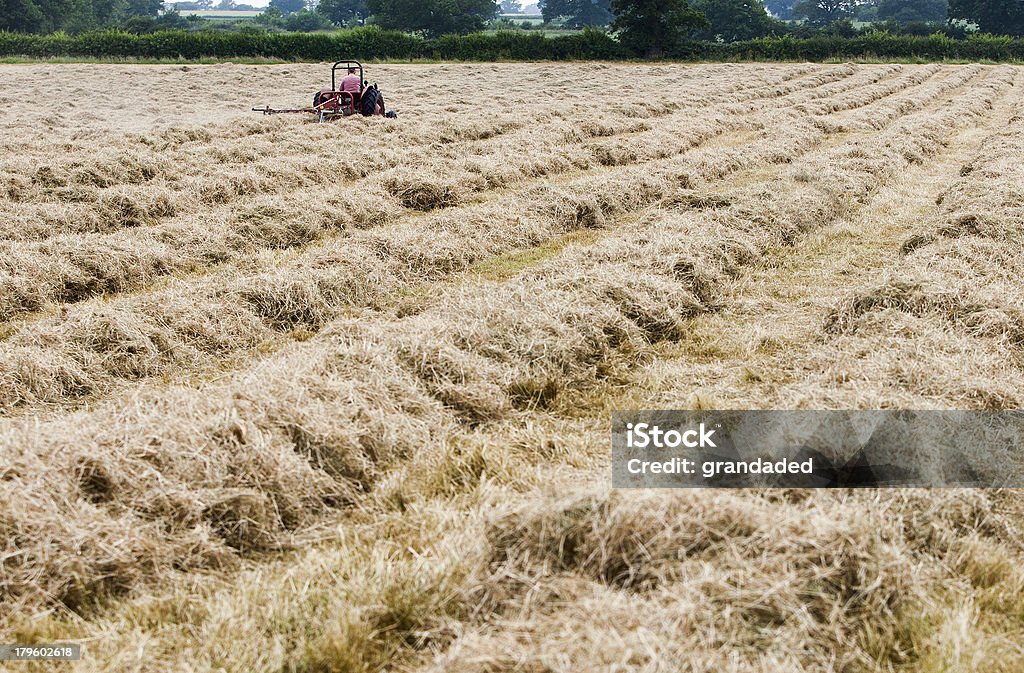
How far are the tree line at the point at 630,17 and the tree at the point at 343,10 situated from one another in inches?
5.2

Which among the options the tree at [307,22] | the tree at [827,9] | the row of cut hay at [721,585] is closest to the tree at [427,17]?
the tree at [307,22]

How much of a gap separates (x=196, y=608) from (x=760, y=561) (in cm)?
197

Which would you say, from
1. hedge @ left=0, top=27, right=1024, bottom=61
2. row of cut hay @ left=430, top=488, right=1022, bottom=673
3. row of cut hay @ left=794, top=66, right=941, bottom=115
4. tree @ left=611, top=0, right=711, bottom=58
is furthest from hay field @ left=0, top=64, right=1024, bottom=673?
tree @ left=611, top=0, right=711, bottom=58

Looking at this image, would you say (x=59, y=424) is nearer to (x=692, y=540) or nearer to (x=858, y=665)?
(x=692, y=540)

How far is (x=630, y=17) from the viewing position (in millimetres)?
46531

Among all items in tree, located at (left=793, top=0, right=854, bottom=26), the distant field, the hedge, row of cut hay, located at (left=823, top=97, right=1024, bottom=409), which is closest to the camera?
row of cut hay, located at (left=823, top=97, right=1024, bottom=409)

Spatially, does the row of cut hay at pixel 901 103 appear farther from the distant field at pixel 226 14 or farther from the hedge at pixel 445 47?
the distant field at pixel 226 14

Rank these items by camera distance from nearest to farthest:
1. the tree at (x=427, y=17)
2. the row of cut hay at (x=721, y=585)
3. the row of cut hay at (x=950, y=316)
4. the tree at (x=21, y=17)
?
1. the row of cut hay at (x=721, y=585)
2. the row of cut hay at (x=950, y=316)
3. the tree at (x=21, y=17)
4. the tree at (x=427, y=17)

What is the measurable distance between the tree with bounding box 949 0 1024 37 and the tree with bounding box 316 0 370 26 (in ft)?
230

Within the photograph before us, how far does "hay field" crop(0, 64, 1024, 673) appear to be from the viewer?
2.59m

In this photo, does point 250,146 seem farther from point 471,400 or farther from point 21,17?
point 21,17

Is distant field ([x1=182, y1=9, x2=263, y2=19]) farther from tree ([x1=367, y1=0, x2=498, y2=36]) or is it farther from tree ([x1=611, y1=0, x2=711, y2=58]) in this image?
tree ([x1=611, y1=0, x2=711, y2=58])

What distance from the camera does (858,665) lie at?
2422 millimetres

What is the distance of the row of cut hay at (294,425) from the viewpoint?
119 inches
